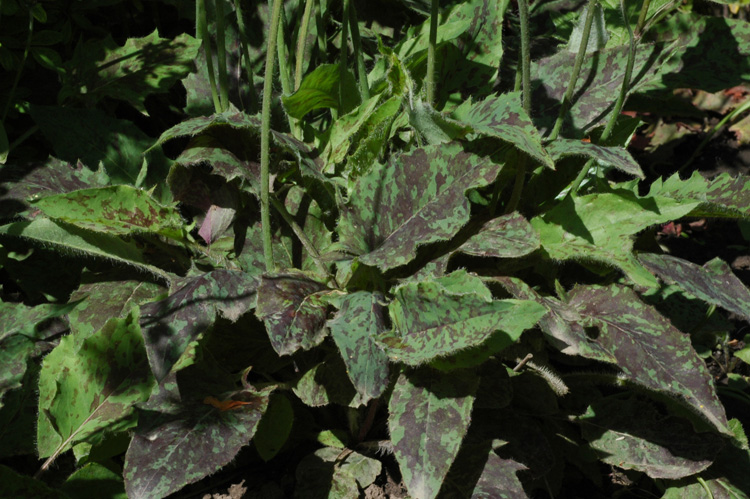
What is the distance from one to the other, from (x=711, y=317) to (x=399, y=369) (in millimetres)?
1014

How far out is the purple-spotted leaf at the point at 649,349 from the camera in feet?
5.34

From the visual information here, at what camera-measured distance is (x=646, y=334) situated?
5.73 ft

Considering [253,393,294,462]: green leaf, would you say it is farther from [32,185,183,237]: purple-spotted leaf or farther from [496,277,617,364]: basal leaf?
[496,277,617,364]: basal leaf

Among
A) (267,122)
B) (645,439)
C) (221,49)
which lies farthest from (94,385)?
(645,439)

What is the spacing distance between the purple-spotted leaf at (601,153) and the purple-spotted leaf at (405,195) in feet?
0.56

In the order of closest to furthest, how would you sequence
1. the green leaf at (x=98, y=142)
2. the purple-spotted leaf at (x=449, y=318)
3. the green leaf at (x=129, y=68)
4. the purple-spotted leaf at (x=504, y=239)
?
1. the purple-spotted leaf at (x=449, y=318)
2. the purple-spotted leaf at (x=504, y=239)
3. the green leaf at (x=98, y=142)
4. the green leaf at (x=129, y=68)

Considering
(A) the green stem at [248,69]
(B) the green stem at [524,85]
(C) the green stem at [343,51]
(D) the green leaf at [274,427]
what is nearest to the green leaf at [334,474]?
(D) the green leaf at [274,427]

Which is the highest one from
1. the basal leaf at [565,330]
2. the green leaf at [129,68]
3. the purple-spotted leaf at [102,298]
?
the green leaf at [129,68]

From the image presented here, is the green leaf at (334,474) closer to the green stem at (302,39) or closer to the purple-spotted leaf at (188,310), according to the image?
the purple-spotted leaf at (188,310)

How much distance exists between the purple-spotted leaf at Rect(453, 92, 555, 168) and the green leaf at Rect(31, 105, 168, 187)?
39.0 inches

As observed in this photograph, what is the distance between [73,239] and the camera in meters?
1.77

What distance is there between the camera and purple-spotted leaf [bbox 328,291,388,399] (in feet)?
4.92

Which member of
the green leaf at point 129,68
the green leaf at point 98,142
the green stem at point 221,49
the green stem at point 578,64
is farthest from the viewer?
the green leaf at point 129,68

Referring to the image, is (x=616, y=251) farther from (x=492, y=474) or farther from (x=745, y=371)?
(x=745, y=371)
